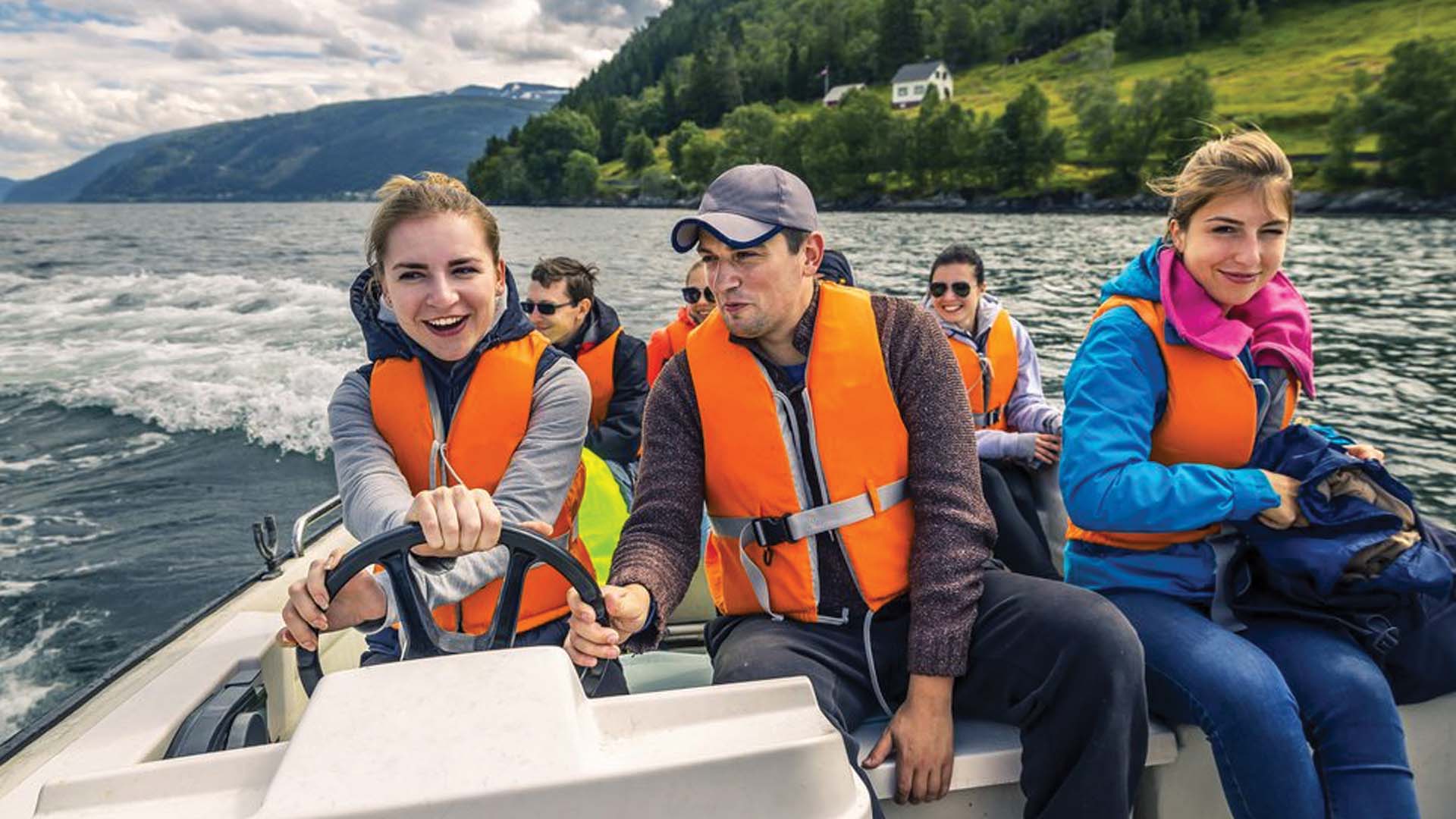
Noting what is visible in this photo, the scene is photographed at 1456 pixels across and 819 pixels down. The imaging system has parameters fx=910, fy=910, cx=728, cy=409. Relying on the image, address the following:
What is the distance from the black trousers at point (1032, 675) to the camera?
156cm

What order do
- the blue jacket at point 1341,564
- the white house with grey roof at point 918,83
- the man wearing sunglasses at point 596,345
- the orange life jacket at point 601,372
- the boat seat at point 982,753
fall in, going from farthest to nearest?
A: the white house with grey roof at point 918,83, the orange life jacket at point 601,372, the man wearing sunglasses at point 596,345, the blue jacket at point 1341,564, the boat seat at point 982,753

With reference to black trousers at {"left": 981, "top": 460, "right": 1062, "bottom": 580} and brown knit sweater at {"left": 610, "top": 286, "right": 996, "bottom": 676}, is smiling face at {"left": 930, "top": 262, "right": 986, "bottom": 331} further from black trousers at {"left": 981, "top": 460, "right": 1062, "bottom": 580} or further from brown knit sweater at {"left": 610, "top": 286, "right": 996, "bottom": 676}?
brown knit sweater at {"left": 610, "top": 286, "right": 996, "bottom": 676}

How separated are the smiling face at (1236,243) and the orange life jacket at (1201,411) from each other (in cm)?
14

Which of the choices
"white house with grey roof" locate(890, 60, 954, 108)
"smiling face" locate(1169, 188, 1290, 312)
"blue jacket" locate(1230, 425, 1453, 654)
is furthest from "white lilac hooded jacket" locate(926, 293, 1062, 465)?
"white house with grey roof" locate(890, 60, 954, 108)

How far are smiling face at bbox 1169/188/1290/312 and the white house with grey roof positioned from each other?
87.2 m

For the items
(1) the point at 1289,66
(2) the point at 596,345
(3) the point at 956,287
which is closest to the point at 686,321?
(2) the point at 596,345

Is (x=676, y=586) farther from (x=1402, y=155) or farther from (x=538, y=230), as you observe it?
(x=1402, y=155)

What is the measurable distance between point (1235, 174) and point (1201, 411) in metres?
0.52

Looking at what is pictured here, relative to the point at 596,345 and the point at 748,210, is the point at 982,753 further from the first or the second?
the point at 596,345

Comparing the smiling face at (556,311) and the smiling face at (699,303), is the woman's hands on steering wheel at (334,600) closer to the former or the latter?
the smiling face at (556,311)

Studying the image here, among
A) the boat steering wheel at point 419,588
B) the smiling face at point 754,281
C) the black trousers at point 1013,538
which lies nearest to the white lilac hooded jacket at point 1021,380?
the black trousers at point 1013,538

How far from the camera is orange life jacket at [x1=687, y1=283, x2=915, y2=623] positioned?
1863mm

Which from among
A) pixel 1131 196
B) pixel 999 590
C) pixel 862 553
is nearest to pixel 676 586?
pixel 862 553

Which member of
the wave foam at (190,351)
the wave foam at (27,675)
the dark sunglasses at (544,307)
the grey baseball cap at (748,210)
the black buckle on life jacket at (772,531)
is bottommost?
the wave foam at (27,675)
